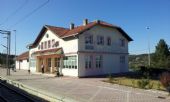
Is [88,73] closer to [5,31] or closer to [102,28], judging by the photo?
[102,28]

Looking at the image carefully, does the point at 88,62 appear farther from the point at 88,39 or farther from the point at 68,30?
the point at 68,30

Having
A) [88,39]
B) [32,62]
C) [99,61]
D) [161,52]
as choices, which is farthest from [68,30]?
[161,52]

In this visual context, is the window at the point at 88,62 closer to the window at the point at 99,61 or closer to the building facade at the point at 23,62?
the window at the point at 99,61

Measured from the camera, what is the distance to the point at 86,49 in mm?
31375

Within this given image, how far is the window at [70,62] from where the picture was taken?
30.9 metres

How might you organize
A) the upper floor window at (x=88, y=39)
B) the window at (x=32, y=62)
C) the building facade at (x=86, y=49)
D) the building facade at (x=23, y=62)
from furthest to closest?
the building facade at (x=23, y=62)
the window at (x=32, y=62)
the upper floor window at (x=88, y=39)
the building facade at (x=86, y=49)

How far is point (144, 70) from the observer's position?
117 feet

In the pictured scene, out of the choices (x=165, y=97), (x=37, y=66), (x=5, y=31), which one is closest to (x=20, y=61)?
(x=37, y=66)

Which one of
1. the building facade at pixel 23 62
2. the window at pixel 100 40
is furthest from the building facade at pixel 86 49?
the building facade at pixel 23 62

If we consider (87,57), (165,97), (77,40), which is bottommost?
(165,97)

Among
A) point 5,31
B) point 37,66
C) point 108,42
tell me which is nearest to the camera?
point 108,42

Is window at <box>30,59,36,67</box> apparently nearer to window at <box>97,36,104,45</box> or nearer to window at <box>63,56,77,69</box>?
window at <box>63,56,77,69</box>

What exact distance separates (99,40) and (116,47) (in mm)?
3624

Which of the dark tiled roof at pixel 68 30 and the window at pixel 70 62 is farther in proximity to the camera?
the dark tiled roof at pixel 68 30
